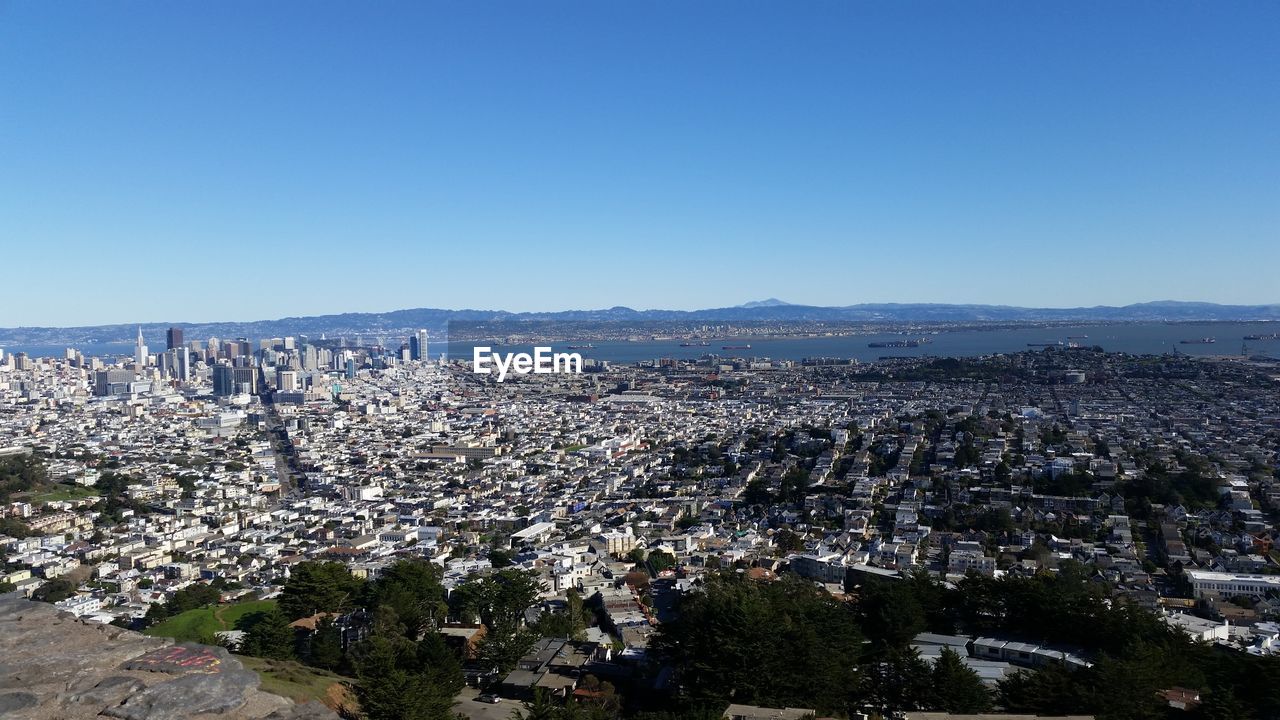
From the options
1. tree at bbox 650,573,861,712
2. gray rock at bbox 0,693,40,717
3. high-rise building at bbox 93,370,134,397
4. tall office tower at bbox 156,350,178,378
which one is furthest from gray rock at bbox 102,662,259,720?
tall office tower at bbox 156,350,178,378

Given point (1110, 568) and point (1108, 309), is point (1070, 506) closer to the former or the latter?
point (1110, 568)

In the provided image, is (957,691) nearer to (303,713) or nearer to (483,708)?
(483,708)

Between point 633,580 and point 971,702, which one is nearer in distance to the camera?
point 971,702

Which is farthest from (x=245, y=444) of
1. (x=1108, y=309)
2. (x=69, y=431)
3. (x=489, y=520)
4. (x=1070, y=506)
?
(x=1108, y=309)

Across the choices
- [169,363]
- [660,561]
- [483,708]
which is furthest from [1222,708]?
[169,363]

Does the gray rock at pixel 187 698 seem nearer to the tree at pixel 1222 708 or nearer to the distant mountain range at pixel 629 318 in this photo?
the tree at pixel 1222 708

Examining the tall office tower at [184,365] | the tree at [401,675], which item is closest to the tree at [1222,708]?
the tree at [401,675]

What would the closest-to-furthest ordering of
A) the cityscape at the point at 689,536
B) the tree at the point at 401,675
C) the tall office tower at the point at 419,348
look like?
the tree at the point at 401,675
the cityscape at the point at 689,536
the tall office tower at the point at 419,348
